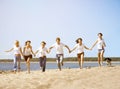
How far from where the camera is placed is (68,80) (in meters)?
17.0

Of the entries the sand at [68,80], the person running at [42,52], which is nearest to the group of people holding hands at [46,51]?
the person running at [42,52]

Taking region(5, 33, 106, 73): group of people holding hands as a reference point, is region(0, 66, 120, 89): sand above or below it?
below

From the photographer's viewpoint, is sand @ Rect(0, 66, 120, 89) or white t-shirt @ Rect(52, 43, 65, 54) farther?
white t-shirt @ Rect(52, 43, 65, 54)

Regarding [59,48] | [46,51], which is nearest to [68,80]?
[59,48]

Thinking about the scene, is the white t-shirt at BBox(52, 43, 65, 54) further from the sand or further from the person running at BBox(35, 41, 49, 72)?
the sand

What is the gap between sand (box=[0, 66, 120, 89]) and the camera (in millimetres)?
16203

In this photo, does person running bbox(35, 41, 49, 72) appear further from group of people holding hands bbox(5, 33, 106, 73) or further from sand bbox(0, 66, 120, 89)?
sand bbox(0, 66, 120, 89)

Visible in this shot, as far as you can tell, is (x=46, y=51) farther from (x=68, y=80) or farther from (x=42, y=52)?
(x=68, y=80)

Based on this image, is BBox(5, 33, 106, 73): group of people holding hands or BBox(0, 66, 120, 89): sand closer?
BBox(0, 66, 120, 89): sand

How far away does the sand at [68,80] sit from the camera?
16.2 meters

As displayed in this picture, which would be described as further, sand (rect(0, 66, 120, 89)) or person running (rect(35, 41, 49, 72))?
person running (rect(35, 41, 49, 72))

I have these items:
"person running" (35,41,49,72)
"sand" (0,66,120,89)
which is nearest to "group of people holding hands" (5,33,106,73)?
"person running" (35,41,49,72)

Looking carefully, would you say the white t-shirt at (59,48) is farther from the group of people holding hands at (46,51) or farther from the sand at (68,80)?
the sand at (68,80)

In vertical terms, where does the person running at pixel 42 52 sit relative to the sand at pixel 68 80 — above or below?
above
